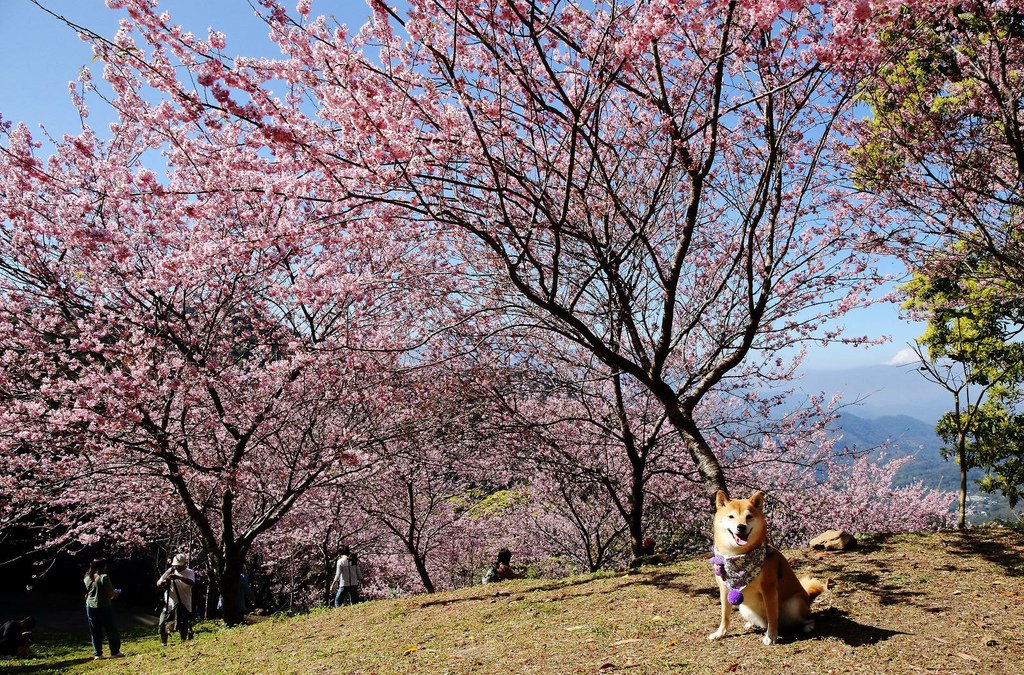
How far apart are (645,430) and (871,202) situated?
4867mm

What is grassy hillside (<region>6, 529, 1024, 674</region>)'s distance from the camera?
397cm

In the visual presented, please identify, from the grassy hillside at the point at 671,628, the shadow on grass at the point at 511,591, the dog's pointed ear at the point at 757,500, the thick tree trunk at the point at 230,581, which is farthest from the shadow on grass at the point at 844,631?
the thick tree trunk at the point at 230,581

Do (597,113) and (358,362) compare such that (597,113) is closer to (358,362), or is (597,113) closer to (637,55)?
(637,55)

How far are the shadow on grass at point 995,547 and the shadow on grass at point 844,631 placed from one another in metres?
1.99

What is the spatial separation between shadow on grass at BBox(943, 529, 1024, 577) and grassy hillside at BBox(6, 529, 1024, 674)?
0.7 inches

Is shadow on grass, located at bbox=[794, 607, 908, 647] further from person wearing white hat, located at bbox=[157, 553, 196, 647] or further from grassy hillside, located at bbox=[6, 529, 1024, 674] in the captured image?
person wearing white hat, located at bbox=[157, 553, 196, 647]

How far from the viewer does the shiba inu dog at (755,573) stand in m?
4.18

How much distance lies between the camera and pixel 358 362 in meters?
7.89

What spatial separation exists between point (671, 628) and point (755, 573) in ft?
3.81

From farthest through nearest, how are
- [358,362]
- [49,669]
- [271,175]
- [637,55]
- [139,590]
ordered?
[139,590] < [49,669] < [358,362] < [271,175] < [637,55]

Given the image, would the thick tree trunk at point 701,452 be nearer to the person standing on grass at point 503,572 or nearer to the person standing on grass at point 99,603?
the person standing on grass at point 503,572

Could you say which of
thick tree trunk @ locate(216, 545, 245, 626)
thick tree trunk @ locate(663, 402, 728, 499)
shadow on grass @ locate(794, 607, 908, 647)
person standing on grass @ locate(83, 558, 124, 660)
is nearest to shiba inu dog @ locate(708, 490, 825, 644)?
shadow on grass @ locate(794, 607, 908, 647)

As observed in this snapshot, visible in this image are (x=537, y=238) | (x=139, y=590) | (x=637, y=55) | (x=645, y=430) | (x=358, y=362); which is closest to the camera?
(x=637, y=55)

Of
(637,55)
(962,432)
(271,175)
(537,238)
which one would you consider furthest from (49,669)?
(962,432)
